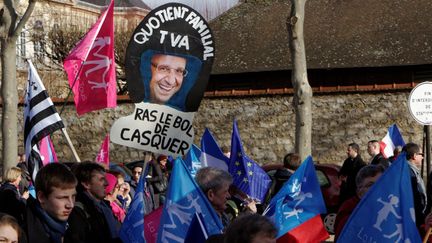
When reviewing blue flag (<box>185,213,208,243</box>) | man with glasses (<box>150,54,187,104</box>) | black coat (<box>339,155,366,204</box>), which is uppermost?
man with glasses (<box>150,54,187,104</box>)

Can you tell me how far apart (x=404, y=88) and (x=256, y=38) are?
28.2 feet

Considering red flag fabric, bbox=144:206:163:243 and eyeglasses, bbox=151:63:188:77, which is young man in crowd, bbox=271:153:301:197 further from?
red flag fabric, bbox=144:206:163:243

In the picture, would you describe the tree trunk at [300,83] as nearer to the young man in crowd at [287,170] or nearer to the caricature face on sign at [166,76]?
the young man in crowd at [287,170]

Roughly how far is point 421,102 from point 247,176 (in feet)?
21.5

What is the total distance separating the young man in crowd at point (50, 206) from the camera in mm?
5535

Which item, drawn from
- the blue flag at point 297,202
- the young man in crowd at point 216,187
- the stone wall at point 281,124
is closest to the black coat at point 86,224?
the young man in crowd at point 216,187

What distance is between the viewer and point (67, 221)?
19.5 ft

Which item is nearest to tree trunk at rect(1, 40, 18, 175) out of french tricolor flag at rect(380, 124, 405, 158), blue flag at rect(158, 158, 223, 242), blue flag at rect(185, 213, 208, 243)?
french tricolor flag at rect(380, 124, 405, 158)

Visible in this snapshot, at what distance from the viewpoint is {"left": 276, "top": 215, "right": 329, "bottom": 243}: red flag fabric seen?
8047mm

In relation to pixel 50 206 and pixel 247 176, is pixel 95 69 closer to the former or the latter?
pixel 247 176

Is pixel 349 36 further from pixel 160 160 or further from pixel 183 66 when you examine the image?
pixel 183 66

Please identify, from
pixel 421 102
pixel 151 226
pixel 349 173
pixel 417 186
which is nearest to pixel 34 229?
pixel 151 226

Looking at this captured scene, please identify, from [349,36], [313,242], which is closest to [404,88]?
[349,36]

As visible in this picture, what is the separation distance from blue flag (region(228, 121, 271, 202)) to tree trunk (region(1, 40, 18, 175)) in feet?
26.3
